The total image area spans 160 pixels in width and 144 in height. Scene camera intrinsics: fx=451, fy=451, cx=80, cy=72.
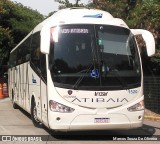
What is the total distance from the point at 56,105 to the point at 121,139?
201cm

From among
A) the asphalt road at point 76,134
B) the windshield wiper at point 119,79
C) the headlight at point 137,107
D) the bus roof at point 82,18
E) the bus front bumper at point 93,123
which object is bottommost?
the asphalt road at point 76,134

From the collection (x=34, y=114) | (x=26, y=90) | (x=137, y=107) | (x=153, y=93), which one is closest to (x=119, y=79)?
(x=137, y=107)

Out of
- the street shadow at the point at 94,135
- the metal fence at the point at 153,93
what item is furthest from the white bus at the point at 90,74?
the metal fence at the point at 153,93

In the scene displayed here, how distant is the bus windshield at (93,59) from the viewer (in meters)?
11.1

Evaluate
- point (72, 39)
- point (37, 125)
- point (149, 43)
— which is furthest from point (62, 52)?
point (37, 125)

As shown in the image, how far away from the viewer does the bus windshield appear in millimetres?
11055

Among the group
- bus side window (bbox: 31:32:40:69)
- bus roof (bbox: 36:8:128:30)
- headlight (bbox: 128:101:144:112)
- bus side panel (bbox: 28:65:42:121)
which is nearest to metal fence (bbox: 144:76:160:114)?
bus side panel (bbox: 28:65:42:121)

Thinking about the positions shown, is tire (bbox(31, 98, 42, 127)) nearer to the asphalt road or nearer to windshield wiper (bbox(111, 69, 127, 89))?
the asphalt road

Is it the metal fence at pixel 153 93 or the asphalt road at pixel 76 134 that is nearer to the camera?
the asphalt road at pixel 76 134

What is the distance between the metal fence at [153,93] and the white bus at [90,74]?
310 inches

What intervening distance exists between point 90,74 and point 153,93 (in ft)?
29.8

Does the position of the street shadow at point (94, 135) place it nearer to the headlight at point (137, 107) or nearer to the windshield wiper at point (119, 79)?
the headlight at point (137, 107)

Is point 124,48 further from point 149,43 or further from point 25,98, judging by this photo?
point 25,98

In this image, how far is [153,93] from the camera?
19625mm
